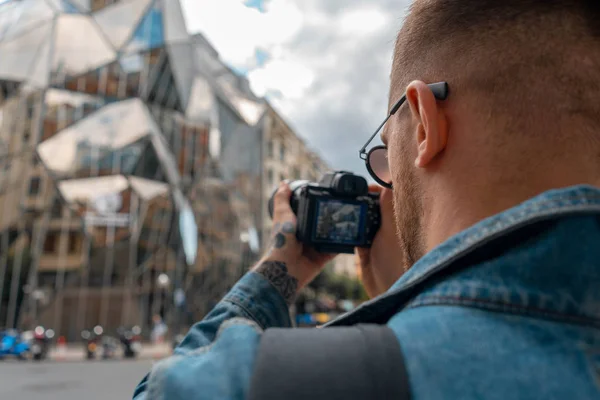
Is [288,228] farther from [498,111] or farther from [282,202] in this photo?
[498,111]

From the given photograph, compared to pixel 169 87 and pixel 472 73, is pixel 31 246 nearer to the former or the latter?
pixel 169 87

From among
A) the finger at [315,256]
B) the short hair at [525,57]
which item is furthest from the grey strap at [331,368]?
the finger at [315,256]

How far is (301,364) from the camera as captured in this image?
53 cm

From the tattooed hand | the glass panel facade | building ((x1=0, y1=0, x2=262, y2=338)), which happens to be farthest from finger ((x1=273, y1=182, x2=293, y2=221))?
the glass panel facade

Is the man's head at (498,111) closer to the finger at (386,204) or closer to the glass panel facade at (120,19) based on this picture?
the finger at (386,204)

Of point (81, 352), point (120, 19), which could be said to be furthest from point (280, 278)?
point (120, 19)

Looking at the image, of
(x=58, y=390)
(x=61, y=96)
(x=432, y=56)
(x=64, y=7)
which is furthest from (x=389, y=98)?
(x=64, y=7)

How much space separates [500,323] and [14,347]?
56.3 feet

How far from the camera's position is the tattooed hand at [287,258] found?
1035 millimetres

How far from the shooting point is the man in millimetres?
542

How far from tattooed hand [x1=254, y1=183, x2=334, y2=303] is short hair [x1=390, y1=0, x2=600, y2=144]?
51cm

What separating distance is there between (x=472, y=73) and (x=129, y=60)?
972 inches

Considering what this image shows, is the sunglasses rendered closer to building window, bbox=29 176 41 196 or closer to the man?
the man

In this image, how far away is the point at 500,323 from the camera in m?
0.57
